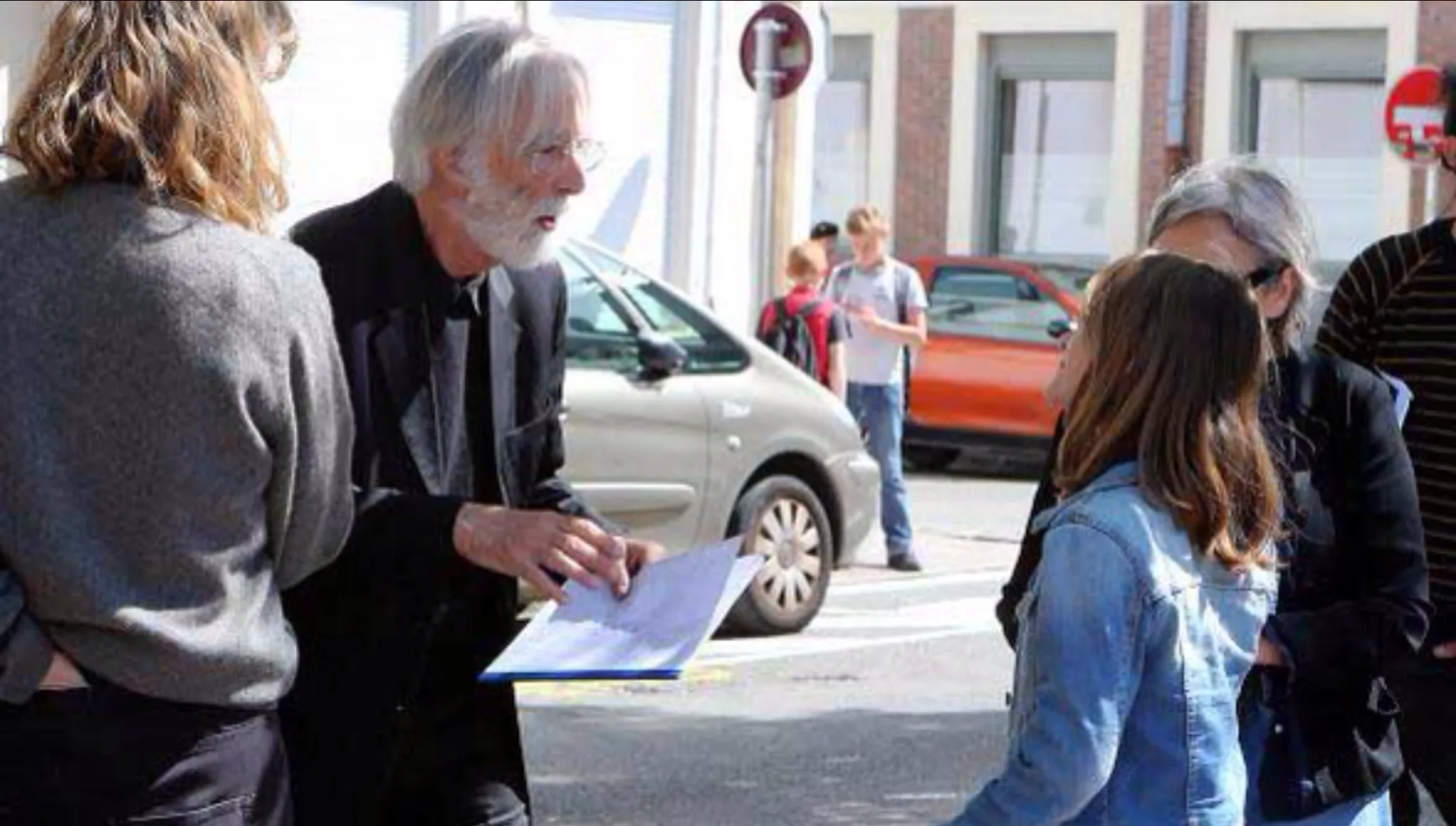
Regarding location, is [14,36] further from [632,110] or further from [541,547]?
[541,547]

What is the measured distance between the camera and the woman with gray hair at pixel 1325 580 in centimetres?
409

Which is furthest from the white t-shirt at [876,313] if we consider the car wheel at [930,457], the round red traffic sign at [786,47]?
the car wheel at [930,457]

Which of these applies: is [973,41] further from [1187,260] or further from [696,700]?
[1187,260]

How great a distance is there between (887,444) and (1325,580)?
11590 mm

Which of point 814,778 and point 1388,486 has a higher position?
point 1388,486

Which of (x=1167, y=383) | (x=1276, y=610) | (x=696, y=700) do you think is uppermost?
(x=1167, y=383)

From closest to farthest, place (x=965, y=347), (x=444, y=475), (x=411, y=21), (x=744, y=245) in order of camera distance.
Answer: (x=444, y=475) → (x=411, y=21) → (x=744, y=245) → (x=965, y=347)

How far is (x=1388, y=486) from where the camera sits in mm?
4254

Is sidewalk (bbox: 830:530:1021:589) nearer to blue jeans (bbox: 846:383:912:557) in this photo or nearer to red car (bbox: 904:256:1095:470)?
blue jeans (bbox: 846:383:912:557)

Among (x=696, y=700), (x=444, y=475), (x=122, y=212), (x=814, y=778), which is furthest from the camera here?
(x=696, y=700)

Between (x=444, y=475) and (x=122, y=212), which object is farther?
(x=444, y=475)

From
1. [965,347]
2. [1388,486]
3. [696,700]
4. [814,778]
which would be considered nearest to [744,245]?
[965,347]

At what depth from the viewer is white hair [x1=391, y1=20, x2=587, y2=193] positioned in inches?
162

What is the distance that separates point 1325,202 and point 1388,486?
28375mm
